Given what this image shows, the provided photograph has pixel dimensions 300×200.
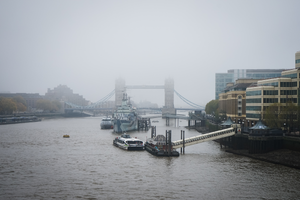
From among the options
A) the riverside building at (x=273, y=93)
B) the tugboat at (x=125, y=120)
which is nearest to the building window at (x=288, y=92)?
the riverside building at (x=273, y=93)

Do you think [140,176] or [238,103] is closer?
[140,176]

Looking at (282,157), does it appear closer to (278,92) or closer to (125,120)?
(278,92)

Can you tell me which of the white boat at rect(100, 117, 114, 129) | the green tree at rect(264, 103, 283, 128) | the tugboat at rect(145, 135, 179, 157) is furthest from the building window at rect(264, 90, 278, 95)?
the white boat at rect(100, 117, 114, 129)

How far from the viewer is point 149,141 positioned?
3822 centimetres

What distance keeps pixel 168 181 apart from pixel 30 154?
53.9 ft

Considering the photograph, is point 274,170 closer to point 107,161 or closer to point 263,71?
point 107,161

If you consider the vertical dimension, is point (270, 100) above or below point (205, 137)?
above

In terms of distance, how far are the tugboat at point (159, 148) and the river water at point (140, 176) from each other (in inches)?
28.8

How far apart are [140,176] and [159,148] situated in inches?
398

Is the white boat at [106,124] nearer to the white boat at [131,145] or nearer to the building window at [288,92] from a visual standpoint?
the white boat at [131,145]

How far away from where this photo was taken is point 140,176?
24.8 meters

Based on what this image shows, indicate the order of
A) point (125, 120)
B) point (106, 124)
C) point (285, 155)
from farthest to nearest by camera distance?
1. point (106, 124)
2. point (125, 120)
3. point (285, 155)

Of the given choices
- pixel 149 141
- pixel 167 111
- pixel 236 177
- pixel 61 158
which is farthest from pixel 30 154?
pixel 167 111

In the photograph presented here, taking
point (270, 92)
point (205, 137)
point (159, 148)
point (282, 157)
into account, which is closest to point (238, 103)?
point (270, 92)
